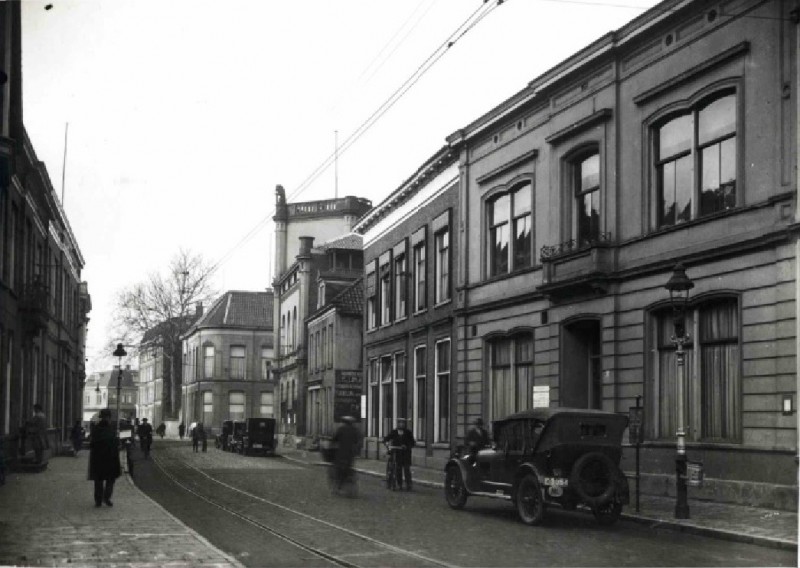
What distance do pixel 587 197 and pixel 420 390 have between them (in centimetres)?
1299

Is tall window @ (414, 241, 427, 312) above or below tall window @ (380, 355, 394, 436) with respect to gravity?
above

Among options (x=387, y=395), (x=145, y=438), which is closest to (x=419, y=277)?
(x=387, y=395)

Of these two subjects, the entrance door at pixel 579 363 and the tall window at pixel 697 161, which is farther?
the entrance door at pixel 579 363

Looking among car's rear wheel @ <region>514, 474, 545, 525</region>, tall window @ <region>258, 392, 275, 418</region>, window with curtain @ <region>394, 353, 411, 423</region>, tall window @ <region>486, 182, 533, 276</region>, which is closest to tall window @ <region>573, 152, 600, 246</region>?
tall window @ <region>486, 182, 533, 276</region>

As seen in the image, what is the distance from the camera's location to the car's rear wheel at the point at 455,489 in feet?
62.1

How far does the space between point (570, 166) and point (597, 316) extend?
4.14 meters

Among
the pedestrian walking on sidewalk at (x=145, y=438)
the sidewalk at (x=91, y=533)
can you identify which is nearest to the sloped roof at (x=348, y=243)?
the pedestrian walking on sidewalk at (x=145, y=438)

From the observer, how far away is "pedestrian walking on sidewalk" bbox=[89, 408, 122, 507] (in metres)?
18.1

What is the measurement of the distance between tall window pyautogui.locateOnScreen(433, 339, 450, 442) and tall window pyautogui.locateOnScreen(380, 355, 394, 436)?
216 inches

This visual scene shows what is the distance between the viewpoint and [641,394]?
71.3 feet

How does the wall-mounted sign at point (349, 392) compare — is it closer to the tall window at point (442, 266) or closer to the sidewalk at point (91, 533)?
the tall window at point (442, 266)

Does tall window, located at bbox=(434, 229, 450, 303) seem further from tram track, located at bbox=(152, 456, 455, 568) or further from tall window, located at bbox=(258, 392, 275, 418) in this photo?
tall window, located at bbox=(258, 392, 275, 418)

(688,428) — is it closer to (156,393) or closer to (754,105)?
(754,105)

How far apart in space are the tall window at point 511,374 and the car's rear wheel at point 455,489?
7.95 m
